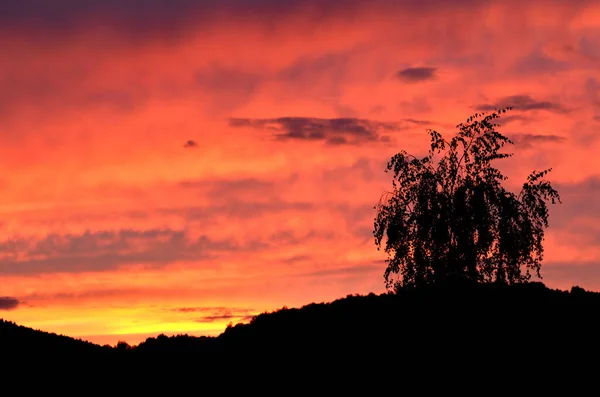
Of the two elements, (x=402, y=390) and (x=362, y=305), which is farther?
(x=362, y=305)

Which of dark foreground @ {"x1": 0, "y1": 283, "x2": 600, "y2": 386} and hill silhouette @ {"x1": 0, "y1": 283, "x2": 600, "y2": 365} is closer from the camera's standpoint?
dark foreground @ {"x1": 0, "y1": 283, "x2": 600, "y2": 386}

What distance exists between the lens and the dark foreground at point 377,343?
3384 cm

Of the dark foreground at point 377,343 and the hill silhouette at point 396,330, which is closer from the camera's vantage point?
the dark foreground at point 377,343

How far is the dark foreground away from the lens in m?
33.8

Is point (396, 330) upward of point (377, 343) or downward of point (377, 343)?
upward

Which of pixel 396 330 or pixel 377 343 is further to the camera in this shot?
pixel 396 330

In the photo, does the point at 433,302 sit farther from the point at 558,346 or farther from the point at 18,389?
the point at 18,389

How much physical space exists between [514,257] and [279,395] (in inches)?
1095

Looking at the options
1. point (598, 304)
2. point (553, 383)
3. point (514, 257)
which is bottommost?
point (553, 383)

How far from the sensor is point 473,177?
5641cm

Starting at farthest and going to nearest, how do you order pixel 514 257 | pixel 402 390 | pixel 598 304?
pixel 514 257, pixel 598 304, pixel 402 390

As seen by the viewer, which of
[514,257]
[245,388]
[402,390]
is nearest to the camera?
[402,390]

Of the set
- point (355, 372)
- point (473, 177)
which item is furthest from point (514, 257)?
point (355, 372)

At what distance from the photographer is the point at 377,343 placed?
36.0 meters
